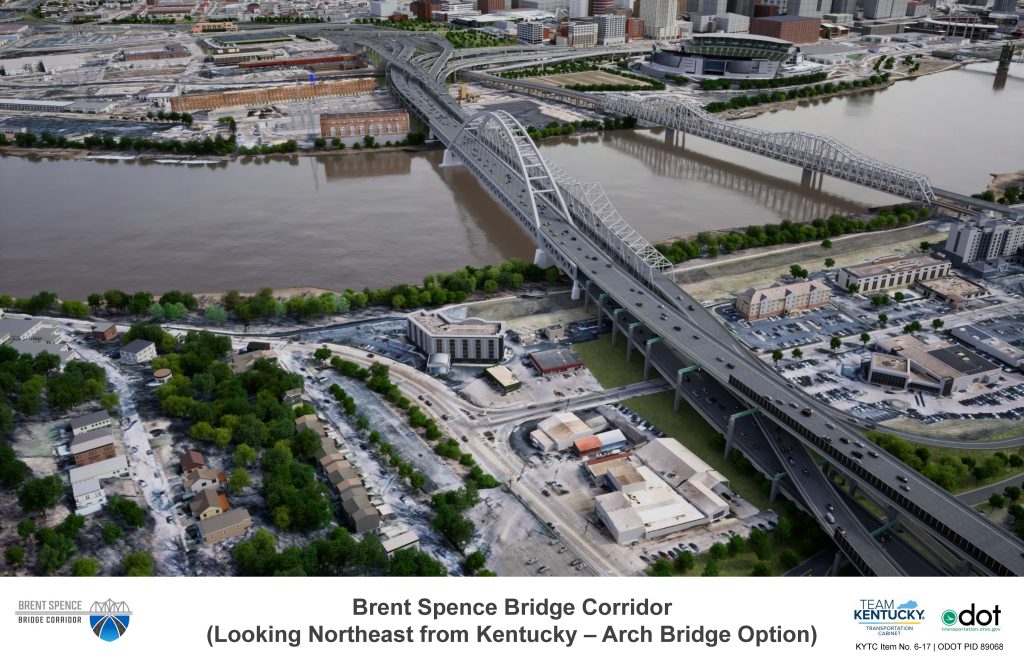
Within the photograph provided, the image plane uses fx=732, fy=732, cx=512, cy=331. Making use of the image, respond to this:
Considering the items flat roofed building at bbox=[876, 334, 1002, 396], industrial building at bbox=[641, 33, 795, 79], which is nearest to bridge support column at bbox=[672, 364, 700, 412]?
flat roofed building at bbox=[876, 334, 1002, 396]

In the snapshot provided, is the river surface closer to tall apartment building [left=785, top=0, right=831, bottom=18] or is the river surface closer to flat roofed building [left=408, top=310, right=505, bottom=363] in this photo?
flat roofed building [left=408, top=310, right=505, bottom=363]

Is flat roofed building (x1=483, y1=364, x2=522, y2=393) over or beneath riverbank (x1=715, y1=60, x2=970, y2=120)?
beneath

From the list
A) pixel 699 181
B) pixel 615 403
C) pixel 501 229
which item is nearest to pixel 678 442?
pixel 615 403

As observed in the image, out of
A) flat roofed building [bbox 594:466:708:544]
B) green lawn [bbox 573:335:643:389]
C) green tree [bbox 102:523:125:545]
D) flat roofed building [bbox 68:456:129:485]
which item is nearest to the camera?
green tree [bbox 102:523:125:545]

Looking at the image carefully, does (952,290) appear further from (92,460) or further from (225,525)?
(92,460)

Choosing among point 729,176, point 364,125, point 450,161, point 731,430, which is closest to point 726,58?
point 729,176

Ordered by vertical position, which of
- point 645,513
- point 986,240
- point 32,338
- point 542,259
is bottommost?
point 645,513

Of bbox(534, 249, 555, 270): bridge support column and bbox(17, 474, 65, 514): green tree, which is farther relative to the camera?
bbox(534, 249, 555, 270): bridge support column
